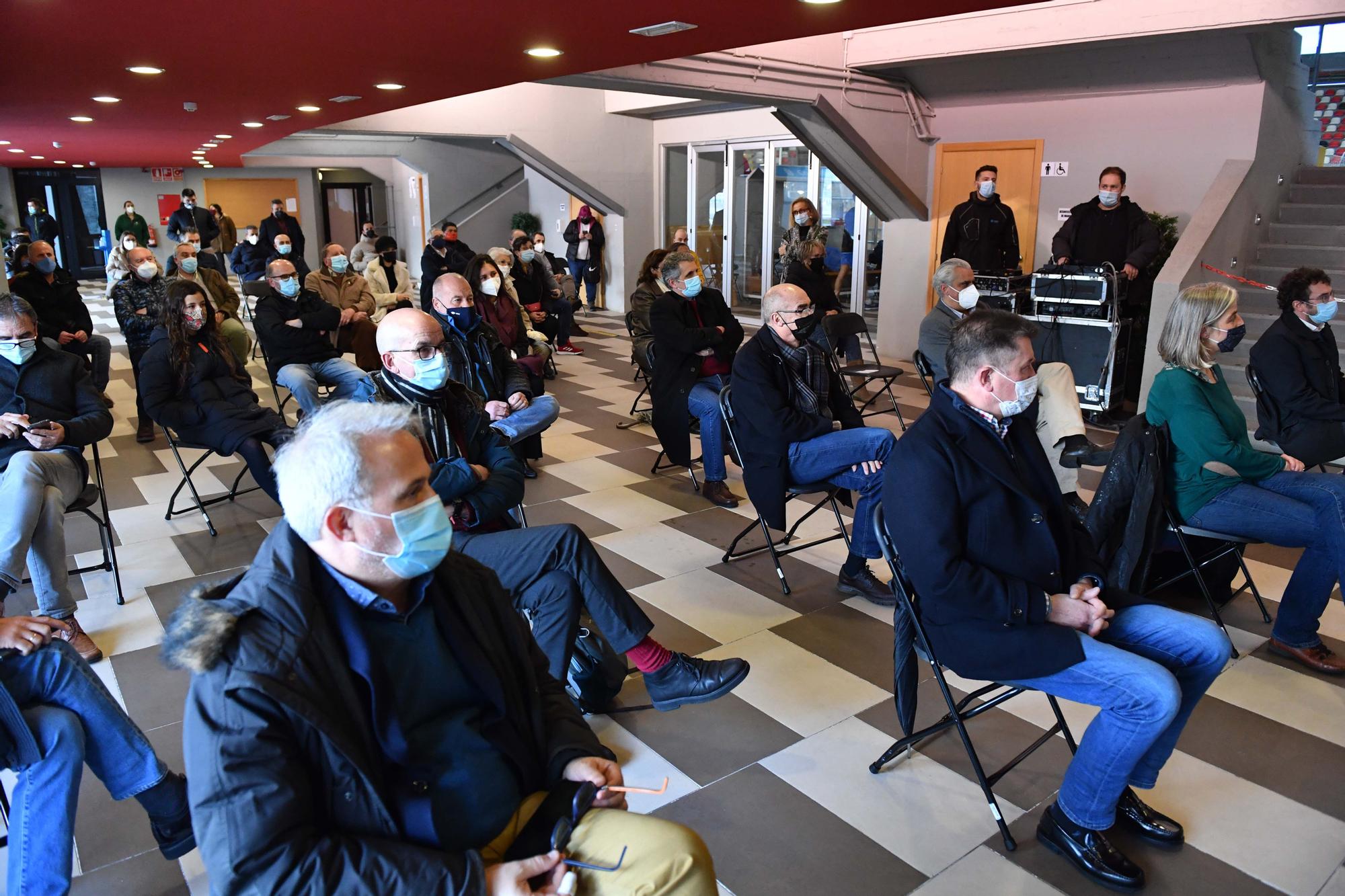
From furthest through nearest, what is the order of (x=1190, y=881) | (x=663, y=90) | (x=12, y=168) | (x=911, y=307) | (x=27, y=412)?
(x=12, y=168)
(x=911, y=307)
(x=663, y=90)
(x=27, y=412)
(x=1190, y=881)

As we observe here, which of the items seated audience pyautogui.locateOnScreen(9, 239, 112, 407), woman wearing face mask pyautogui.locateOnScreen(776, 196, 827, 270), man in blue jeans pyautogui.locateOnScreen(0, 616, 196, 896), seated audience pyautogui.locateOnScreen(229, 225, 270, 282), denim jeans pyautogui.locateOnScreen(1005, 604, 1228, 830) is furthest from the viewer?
seated audience pyautogui.locateOnScreen(229, 225, 270, 282)

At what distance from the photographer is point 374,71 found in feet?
17.5

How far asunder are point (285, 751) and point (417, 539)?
1.28 ft

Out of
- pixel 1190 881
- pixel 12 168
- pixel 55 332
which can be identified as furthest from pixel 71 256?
pixel 1190 881

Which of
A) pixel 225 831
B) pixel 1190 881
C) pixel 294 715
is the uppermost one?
pixel 294 715

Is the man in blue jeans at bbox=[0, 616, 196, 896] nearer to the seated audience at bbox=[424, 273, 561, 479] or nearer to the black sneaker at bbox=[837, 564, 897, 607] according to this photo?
the seated audience at bbox=[424, 273, 561, 479]

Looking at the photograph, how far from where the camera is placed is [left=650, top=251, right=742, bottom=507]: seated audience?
512cm

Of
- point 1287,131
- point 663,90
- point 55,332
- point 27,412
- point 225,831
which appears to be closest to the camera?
point 225,831

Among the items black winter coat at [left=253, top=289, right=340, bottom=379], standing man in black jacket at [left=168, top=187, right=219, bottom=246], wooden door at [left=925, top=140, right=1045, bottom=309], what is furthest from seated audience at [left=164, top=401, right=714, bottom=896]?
standing man in black jacket at [left=168, top=187, right=219, bottom=246]

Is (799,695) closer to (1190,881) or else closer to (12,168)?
(1190,881)

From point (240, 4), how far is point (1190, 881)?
13.6 ft

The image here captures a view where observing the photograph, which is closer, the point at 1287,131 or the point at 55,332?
the point at 55,332

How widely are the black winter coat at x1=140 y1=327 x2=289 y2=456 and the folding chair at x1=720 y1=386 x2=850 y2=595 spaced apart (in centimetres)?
232

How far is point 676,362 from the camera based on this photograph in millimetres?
5332
